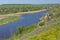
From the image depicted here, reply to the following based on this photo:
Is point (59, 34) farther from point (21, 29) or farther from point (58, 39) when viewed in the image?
point (21, 29)

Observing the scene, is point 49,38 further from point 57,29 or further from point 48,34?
point 57,29

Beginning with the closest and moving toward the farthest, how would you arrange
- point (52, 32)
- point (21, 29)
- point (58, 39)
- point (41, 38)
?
point (58, 39) < point (41, 38) < point (52, 32) < point (21, 29)

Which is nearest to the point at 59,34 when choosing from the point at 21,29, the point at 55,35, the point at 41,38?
the point at 55,35

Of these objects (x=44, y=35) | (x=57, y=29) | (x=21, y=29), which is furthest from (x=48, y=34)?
(x=21, y=29)

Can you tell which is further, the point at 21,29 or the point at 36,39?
the point at 21,29

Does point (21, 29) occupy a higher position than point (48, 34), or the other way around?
point (48, 34)

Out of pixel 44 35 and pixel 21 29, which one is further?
pixel 21 29

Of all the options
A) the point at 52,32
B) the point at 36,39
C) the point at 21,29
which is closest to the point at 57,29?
the point at 52,32

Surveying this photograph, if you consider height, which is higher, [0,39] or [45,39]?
[45,39]

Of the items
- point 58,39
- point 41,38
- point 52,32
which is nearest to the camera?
point 58,39
